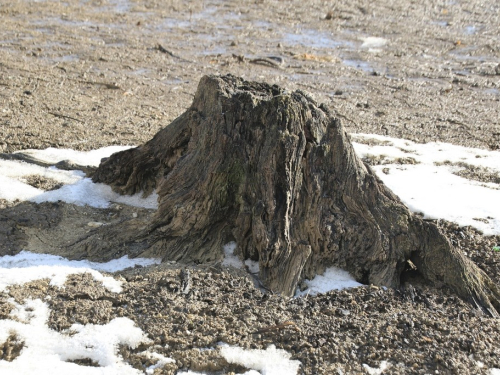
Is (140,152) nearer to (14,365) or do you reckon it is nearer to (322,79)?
(14,365)

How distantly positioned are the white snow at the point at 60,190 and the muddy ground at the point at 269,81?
0.64 feet

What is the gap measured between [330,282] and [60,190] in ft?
8.48

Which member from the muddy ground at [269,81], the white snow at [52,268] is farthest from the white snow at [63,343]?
the white snow at [52,268]

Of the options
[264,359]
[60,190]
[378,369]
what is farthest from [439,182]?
[60,190]

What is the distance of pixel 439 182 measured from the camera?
6.00m

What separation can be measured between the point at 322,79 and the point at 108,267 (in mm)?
6736

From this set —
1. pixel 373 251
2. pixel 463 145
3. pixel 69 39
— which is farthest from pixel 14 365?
pixel 69 39

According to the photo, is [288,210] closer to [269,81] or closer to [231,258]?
[231,258]


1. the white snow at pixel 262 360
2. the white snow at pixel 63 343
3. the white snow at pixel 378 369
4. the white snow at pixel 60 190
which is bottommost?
the white snow at pixel 63 343

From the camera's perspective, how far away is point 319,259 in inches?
171

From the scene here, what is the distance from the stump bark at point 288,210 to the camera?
422 centimetres

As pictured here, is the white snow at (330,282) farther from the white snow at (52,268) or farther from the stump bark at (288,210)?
the white snow at (52,268)

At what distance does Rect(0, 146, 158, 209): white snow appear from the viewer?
523 centimetres

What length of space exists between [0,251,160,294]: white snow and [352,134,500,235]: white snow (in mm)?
2547
